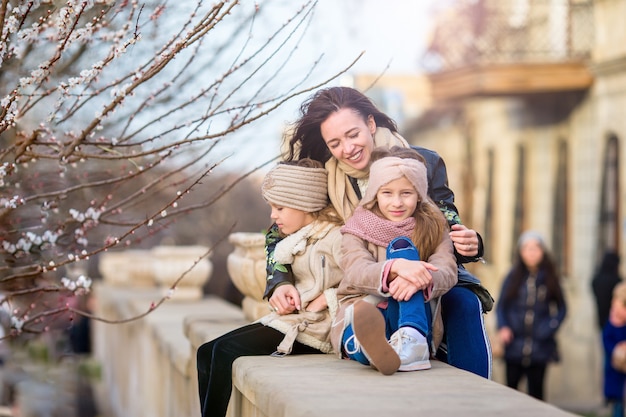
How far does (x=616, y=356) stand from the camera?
36.2ft

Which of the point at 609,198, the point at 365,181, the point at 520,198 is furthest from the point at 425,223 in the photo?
the point at 520,198

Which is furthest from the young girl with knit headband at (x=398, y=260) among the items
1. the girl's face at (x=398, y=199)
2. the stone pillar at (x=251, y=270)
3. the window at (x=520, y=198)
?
the window at (x=520, y=198)

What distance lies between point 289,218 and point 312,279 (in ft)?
0.98

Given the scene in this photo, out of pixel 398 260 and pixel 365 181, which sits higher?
pixel 365 181

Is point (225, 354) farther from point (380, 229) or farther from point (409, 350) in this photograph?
point (409, 350)

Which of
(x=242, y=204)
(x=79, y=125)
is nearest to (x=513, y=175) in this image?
(x=79, y=125)

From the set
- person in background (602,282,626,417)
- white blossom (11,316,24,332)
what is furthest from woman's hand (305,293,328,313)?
person in background (602,282,626,417)

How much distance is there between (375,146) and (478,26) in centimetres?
1630

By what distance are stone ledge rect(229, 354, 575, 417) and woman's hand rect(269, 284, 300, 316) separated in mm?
357

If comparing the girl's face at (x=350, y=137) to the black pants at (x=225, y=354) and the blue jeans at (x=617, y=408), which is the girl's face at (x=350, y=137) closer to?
the black pants at (x=225, y=354)

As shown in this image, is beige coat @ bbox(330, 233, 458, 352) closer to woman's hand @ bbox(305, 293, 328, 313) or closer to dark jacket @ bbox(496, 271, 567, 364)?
woman's hand @ bbox(305, 293, 328, 313)

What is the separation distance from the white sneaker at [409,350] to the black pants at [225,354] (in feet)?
2.89

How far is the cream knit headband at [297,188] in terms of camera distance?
568 centimetres

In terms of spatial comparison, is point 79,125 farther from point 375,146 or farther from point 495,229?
point 495,229
